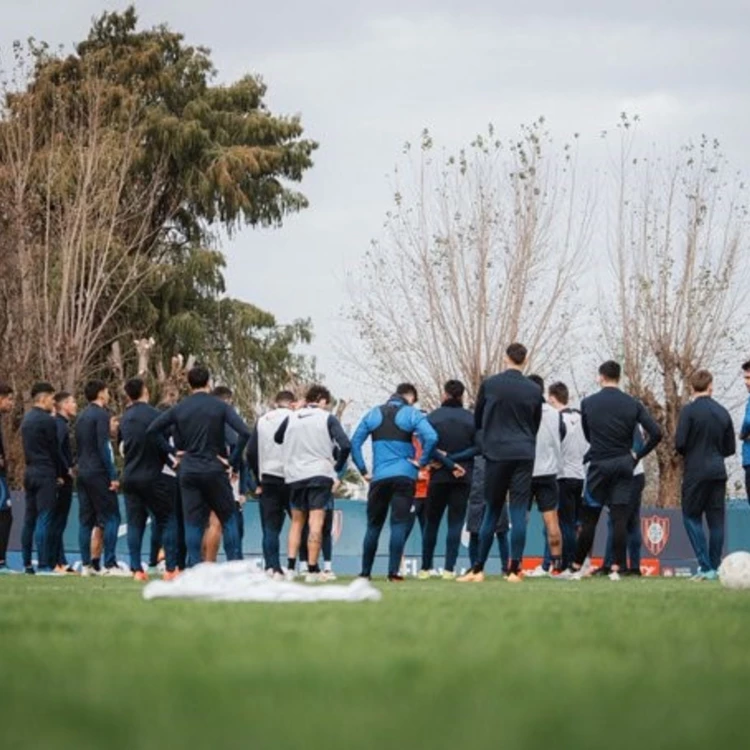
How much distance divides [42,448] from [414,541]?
29.8 feet

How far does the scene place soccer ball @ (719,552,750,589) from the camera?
16719mm

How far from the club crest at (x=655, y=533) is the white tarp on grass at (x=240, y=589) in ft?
67.1

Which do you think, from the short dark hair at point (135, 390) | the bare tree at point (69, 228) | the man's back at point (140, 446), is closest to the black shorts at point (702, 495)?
the man's back at point (140, 446)

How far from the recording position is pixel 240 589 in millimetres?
13227

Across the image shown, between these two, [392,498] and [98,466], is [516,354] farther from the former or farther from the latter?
[98,466]

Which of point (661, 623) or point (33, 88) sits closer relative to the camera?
point (661, 623)

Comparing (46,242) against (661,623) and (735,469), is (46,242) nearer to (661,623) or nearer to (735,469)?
(735,469)

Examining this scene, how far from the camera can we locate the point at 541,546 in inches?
1303

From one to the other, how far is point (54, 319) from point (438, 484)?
26851 millimetres

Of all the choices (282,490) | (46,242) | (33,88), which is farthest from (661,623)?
(33,88)

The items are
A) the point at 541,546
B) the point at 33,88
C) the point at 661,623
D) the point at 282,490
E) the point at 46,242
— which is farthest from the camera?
the point at 33,88

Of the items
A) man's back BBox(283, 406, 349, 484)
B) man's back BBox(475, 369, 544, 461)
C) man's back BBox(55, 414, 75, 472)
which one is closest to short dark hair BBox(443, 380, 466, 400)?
man's back BBox(283, 406, 349, 484)

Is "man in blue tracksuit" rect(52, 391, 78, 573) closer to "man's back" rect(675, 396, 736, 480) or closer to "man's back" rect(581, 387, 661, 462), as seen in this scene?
"man's back" rect(581, 387, 661, 462)

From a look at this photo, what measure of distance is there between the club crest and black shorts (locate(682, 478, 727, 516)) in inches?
456
